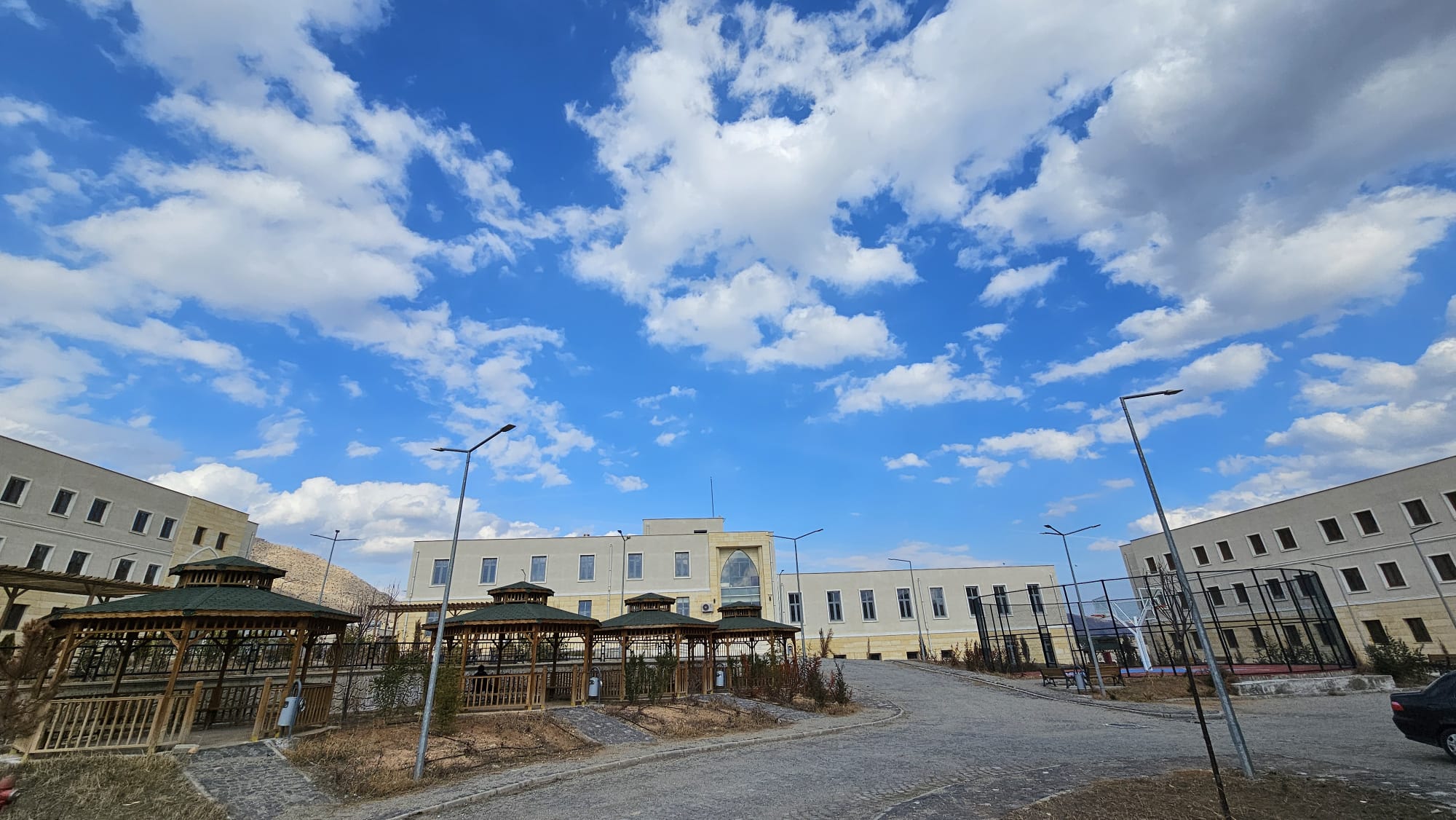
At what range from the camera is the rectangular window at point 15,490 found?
31.3 metres

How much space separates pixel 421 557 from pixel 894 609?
39.8 m

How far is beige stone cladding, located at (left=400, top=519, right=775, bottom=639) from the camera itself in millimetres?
49031

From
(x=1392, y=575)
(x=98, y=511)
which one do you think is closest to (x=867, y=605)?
(x=1392, y=575)

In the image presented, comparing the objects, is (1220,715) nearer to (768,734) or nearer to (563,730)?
(768,734)

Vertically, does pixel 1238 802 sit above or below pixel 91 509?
below

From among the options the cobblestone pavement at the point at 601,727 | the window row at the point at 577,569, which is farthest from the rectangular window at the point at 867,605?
the cobblestone pavement at the point at 601,727

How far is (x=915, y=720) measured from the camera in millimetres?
20266

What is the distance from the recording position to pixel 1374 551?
39219 mm

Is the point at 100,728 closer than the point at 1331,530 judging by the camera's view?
Yes

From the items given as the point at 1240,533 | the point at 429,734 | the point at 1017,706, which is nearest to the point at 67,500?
the point at 429,734

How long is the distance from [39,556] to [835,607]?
50.7m

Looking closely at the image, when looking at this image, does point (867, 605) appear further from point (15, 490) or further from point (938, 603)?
point (15, 490)

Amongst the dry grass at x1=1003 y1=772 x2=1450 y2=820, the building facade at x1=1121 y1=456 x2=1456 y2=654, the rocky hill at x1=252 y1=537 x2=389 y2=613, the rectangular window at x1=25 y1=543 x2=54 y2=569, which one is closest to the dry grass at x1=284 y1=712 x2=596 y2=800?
the dry grass at x1=1003 y1=772 x2=1450 y2=820

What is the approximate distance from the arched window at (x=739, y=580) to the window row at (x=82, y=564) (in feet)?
121
